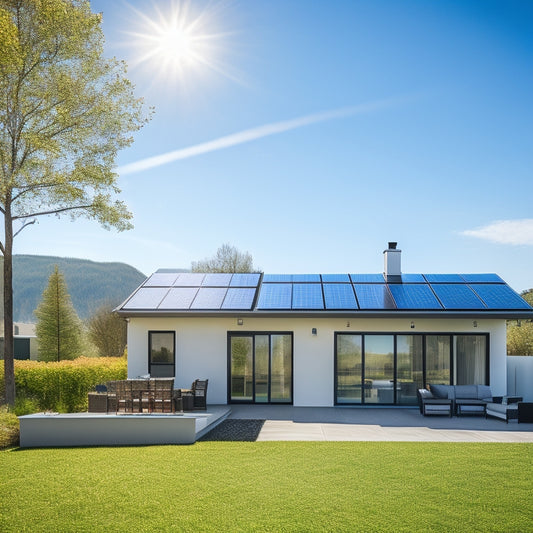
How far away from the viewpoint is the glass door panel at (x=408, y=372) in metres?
15.2

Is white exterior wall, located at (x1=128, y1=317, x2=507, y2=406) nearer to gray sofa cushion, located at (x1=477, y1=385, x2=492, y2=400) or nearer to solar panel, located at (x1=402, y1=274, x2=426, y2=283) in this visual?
gray sofa cushion, located at (x1=477, y1=385, x2=492, y2=400)

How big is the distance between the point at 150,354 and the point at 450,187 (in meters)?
13.4

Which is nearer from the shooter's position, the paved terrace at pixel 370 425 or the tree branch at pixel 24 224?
the paved terrace at pixel 370 425

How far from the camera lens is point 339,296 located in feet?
52.6

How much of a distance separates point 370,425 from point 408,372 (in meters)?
3.54

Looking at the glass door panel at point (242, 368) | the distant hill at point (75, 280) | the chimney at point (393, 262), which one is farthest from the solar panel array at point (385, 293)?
the distant hill at point (75, 280)

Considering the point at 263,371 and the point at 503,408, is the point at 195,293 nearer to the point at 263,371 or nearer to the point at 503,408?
the point at 263,371

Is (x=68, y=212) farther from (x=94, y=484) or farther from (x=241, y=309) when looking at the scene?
(x=94, y=484)

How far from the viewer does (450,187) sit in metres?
20.3

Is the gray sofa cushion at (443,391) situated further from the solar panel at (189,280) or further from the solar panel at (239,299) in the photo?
the solar panel at (189,280)

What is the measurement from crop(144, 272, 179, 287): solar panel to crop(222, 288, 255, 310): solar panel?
251 centimetres

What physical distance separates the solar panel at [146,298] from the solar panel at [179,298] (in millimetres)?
216

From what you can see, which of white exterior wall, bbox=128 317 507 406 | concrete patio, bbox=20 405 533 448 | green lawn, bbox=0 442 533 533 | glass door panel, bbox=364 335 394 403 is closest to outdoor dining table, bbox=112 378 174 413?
concrete patio, bbox=20 405 533 448

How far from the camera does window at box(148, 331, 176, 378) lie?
A: 619 inches
